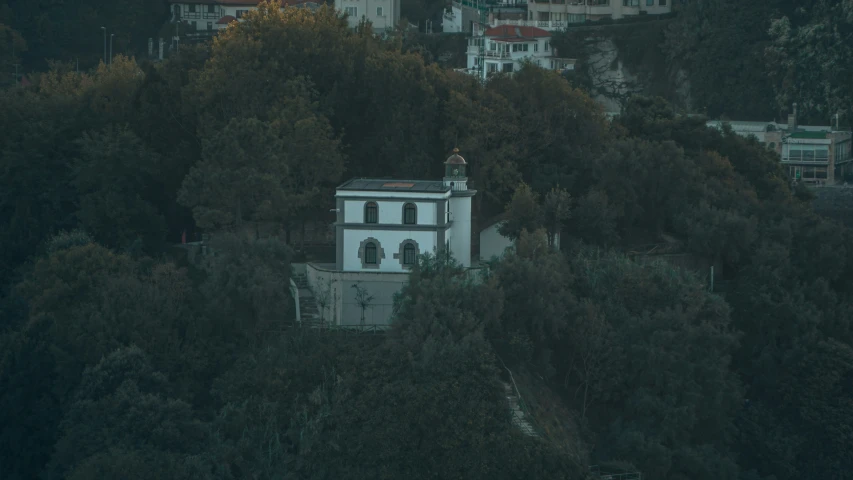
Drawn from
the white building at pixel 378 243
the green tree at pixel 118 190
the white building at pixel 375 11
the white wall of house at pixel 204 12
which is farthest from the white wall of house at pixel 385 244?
the white wall of house at pixel 204 12

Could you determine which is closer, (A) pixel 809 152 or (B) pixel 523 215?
(B) pixel 523 215

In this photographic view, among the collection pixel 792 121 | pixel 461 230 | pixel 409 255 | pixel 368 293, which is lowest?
pixel 368 293

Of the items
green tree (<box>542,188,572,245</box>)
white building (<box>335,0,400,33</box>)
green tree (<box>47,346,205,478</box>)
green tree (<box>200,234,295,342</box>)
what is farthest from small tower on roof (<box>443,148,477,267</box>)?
white building (<box>335,0,400,33</box>)

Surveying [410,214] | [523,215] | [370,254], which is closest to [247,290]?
[370,254]

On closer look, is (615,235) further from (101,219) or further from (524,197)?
(101,219)

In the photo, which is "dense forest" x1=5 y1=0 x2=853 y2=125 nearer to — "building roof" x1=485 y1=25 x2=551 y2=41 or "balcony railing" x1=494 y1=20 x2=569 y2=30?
"building roof" x1=485 y1=25 x2=551 y2=41

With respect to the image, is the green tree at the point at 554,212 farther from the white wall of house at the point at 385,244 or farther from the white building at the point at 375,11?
the white building at the point at 375,11

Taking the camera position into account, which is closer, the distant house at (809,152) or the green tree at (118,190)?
the green tree at (118,190)

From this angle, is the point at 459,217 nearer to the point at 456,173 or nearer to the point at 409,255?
the point at 456,173
